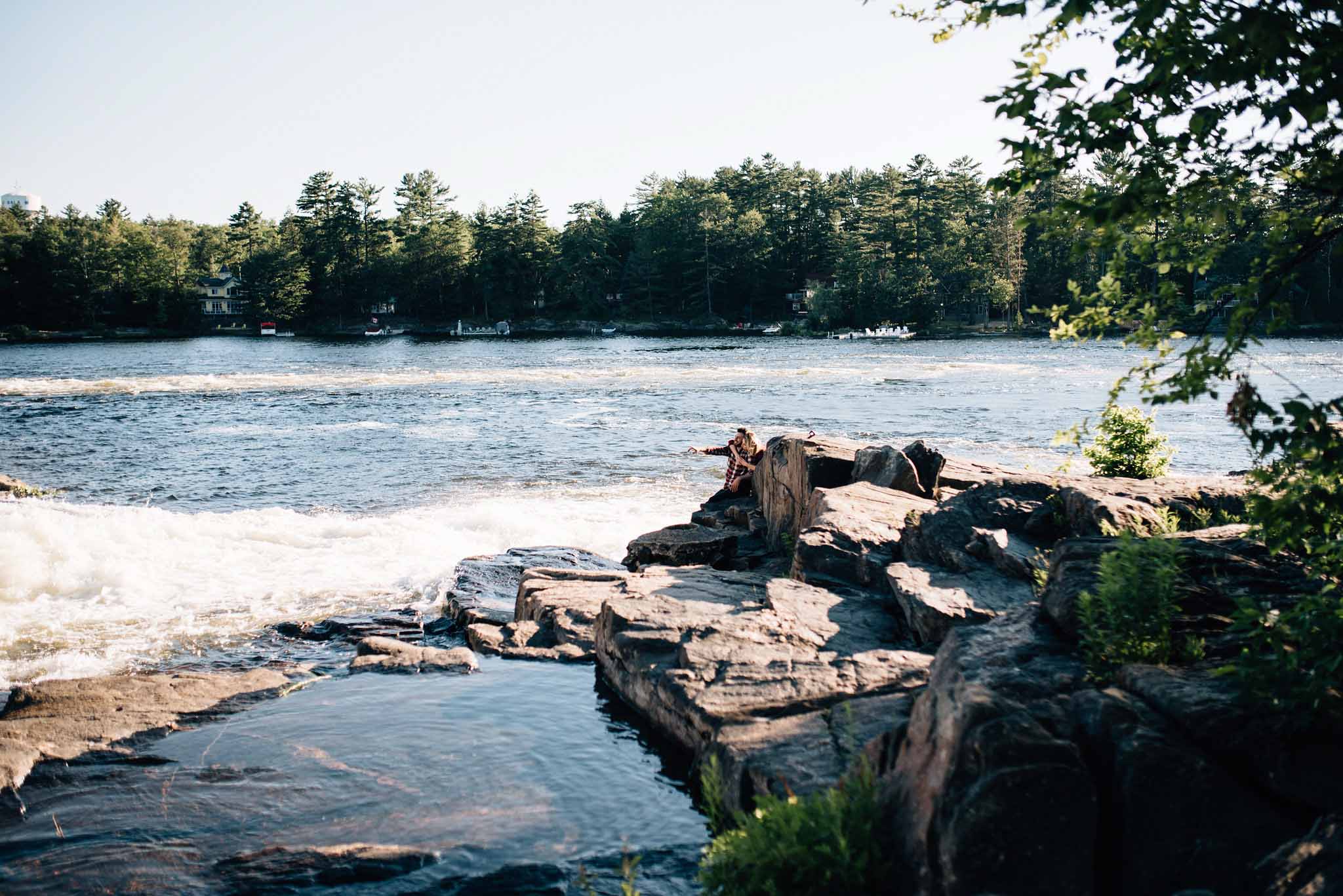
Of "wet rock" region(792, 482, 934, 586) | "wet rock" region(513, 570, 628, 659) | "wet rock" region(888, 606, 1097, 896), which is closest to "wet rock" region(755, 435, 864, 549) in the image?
"wet rock" region(792, 482, 934, 586)

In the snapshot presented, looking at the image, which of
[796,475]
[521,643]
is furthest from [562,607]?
[796,475]

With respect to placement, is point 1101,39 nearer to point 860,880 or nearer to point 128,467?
point 860,880

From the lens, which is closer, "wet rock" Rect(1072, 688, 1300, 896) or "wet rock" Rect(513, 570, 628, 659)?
"wet rock" Rect(1072, 688, 1300, 896)

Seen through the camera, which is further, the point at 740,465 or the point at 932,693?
the point at 740,465

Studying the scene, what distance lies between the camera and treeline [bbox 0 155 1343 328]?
105438 mm

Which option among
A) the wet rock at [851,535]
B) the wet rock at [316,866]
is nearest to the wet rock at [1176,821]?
the wet rock at [316,866]

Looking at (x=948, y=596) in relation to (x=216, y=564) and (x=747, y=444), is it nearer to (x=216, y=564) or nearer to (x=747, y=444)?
(x=747, y=444)

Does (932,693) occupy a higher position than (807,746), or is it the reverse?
(932,693)

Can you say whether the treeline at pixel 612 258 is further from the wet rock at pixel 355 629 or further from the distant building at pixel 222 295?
the wet rock at pixel 355 629

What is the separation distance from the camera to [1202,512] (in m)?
7.70

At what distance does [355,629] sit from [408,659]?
1.95m

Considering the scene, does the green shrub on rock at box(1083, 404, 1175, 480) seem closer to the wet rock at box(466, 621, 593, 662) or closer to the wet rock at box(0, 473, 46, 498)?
the wet rock at box(466, 621, 593, 662)

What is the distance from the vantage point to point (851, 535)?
944cm

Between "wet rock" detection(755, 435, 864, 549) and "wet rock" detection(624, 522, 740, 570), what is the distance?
646 millimetres
